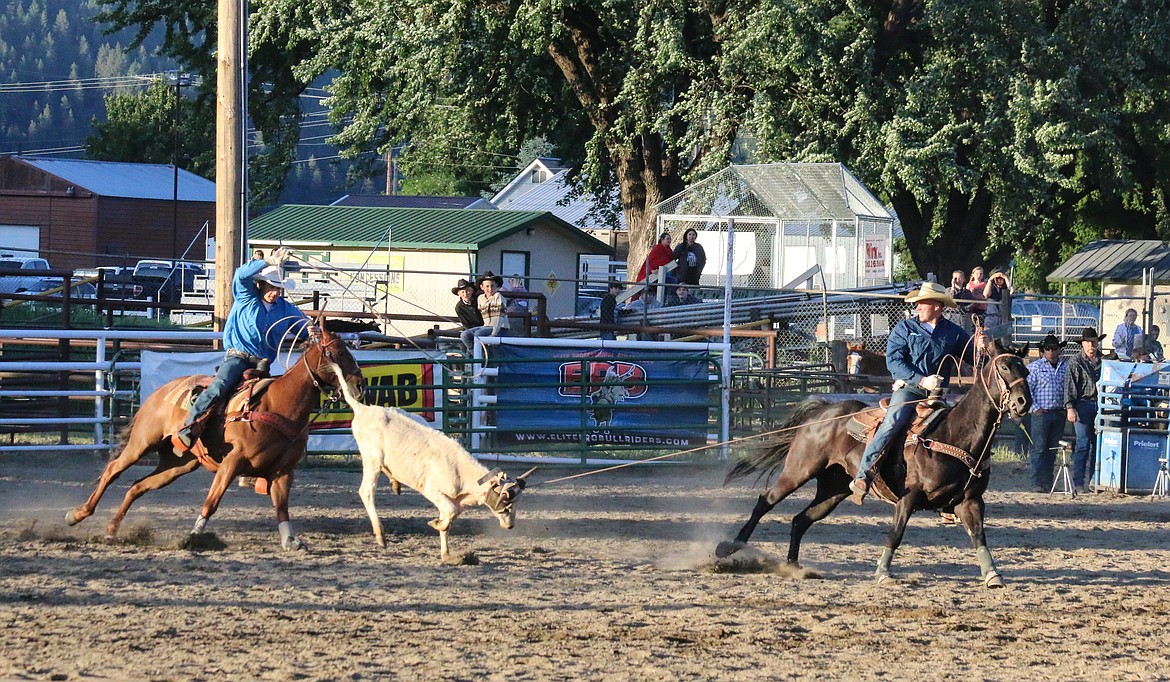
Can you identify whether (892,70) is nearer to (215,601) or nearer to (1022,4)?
(1022,4)

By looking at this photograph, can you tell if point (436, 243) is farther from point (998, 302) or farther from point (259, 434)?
point (259, 434)

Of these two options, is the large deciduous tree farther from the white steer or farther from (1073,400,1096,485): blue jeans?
the white steer

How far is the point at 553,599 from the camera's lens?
7.99 metres

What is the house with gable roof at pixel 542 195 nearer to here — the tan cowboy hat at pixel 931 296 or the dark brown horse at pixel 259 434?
the dark brown horse at pixel 259 434

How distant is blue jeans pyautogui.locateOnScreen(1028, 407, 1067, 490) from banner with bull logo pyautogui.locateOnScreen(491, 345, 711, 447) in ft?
11.8

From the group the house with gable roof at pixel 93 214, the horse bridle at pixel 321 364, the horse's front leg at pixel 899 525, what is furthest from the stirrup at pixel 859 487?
the house with gable roof at pixel 93 214

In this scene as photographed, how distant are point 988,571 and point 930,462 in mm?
784

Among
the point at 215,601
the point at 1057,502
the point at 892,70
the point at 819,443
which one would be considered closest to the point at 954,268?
the point at 892,70

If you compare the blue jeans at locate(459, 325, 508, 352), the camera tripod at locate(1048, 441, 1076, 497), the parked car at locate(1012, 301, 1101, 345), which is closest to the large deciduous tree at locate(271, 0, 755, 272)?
the parked car at locate(1012, 301, 1101, 345)

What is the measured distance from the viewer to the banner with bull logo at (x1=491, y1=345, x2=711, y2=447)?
14.4 m

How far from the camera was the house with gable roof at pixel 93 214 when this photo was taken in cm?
5269

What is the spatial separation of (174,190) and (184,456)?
4532 cm

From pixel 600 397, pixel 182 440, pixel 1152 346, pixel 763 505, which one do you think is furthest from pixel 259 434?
pixel 1152 346

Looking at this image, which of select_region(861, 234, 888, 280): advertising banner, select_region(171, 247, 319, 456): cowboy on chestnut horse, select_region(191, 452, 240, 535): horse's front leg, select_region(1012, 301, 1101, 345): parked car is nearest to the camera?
select_region(191, 452, 240, 535): horse's front leg
